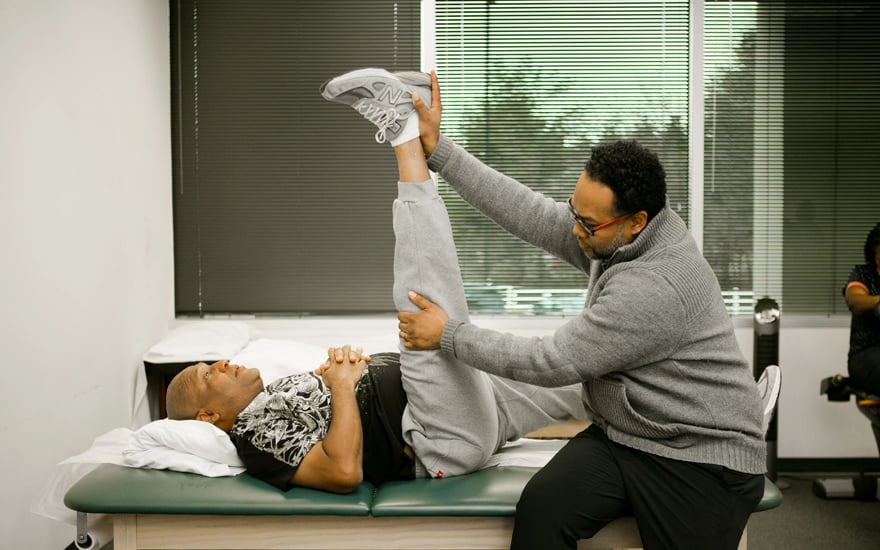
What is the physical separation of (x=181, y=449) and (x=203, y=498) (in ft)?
0.75

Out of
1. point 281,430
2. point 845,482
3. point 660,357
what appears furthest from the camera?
point 845,482

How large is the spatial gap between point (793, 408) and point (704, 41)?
1883 mm

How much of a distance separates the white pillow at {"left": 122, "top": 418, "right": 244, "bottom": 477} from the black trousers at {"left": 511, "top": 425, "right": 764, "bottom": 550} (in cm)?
77

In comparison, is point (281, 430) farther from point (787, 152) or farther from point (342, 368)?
point (787, 152)

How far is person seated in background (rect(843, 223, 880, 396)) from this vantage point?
2938mm

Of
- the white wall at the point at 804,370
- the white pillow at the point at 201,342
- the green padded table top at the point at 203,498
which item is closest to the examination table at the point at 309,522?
the green padded table top at the point at 203,498

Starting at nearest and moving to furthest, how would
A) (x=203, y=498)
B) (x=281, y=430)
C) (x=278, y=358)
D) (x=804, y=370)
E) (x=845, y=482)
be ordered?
(x=203, y=498), (x=281, y=430), (x=278, y=358), (x=845, y=482), (x=804, y=370)

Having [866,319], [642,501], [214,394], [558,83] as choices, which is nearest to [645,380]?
[642,501]

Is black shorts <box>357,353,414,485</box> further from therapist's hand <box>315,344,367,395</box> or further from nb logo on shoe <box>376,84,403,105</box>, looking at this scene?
nb logo on shoe <box>376,84,403,105</box>

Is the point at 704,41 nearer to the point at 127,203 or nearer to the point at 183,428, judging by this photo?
the point at 127,203

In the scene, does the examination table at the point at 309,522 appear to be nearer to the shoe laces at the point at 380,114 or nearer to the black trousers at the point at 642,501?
the black trousers at the point at 642,501

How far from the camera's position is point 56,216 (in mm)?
2449

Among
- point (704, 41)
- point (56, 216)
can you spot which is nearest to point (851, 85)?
point (704, 41)

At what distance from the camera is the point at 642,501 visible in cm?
161
